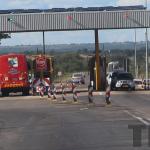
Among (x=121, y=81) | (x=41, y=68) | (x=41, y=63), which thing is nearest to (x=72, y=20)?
(x=41, y=63)

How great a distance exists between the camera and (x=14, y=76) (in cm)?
4981

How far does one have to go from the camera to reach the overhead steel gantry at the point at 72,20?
173 ft

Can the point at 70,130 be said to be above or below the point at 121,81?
below

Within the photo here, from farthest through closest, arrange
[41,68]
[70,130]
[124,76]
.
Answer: [124,76] → [41,68] → [70,130]

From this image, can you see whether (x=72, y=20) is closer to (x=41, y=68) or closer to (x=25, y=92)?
(x=41, y=68)

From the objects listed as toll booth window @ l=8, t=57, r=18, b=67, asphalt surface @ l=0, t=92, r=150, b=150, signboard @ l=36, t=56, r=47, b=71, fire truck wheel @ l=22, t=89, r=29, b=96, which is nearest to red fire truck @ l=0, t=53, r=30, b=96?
toll booth window @ l=8, t=57, r=18, b=67

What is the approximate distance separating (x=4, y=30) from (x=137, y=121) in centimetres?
3092

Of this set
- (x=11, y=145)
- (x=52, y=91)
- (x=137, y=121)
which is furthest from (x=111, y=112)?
(x=52, y=91)

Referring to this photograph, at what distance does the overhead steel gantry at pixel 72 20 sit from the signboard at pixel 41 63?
323 cm

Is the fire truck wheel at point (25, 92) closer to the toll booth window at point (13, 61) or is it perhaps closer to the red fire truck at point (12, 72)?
the red fire truck at point (12, 72)

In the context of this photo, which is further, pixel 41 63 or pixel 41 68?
pixel 41 63

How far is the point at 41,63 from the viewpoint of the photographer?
166 ft

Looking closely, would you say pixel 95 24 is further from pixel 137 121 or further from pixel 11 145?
pixel 11 145

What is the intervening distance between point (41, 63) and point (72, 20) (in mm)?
4691
